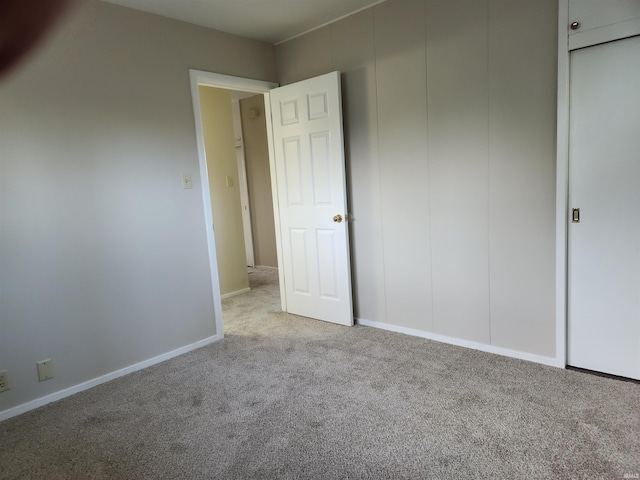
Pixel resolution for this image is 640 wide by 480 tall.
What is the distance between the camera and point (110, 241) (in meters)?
2.62

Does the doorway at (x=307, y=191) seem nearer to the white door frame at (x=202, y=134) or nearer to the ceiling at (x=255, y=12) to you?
the white door frame at (x=202, y=134)

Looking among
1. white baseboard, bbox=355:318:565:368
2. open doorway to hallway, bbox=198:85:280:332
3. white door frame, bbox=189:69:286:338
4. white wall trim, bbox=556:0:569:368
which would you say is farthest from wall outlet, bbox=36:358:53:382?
white wall trim, bbox=556:0:569:368

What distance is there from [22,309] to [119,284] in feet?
1.72

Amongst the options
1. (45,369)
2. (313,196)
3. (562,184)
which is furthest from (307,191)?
(45,369)

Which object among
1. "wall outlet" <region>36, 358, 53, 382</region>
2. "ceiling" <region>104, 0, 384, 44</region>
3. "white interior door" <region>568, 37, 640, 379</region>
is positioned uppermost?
"ceiling" <region>104, 0, 384, 44</region>

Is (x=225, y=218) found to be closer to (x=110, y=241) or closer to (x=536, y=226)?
(x=110, y=241)

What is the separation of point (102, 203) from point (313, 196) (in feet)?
5.00

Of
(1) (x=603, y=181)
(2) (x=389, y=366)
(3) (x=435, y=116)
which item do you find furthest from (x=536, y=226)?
(2) (x=389, y=366)

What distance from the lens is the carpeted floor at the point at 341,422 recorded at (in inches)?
67.8

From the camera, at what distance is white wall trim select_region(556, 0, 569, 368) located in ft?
7.15

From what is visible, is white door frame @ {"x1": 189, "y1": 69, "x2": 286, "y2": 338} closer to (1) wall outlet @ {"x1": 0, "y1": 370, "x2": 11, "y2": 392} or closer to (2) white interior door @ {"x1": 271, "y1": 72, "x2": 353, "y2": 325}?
(2) white interior door @ {"x1": 271, "y1": 72, "x2": 353, "y2": 325}

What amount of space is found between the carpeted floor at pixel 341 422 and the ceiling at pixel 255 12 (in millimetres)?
2339

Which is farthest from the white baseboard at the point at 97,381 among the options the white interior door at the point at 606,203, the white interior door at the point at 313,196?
the white interior door at the point at 606,203

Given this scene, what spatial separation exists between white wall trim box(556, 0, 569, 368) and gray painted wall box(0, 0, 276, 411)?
89.7 inches
